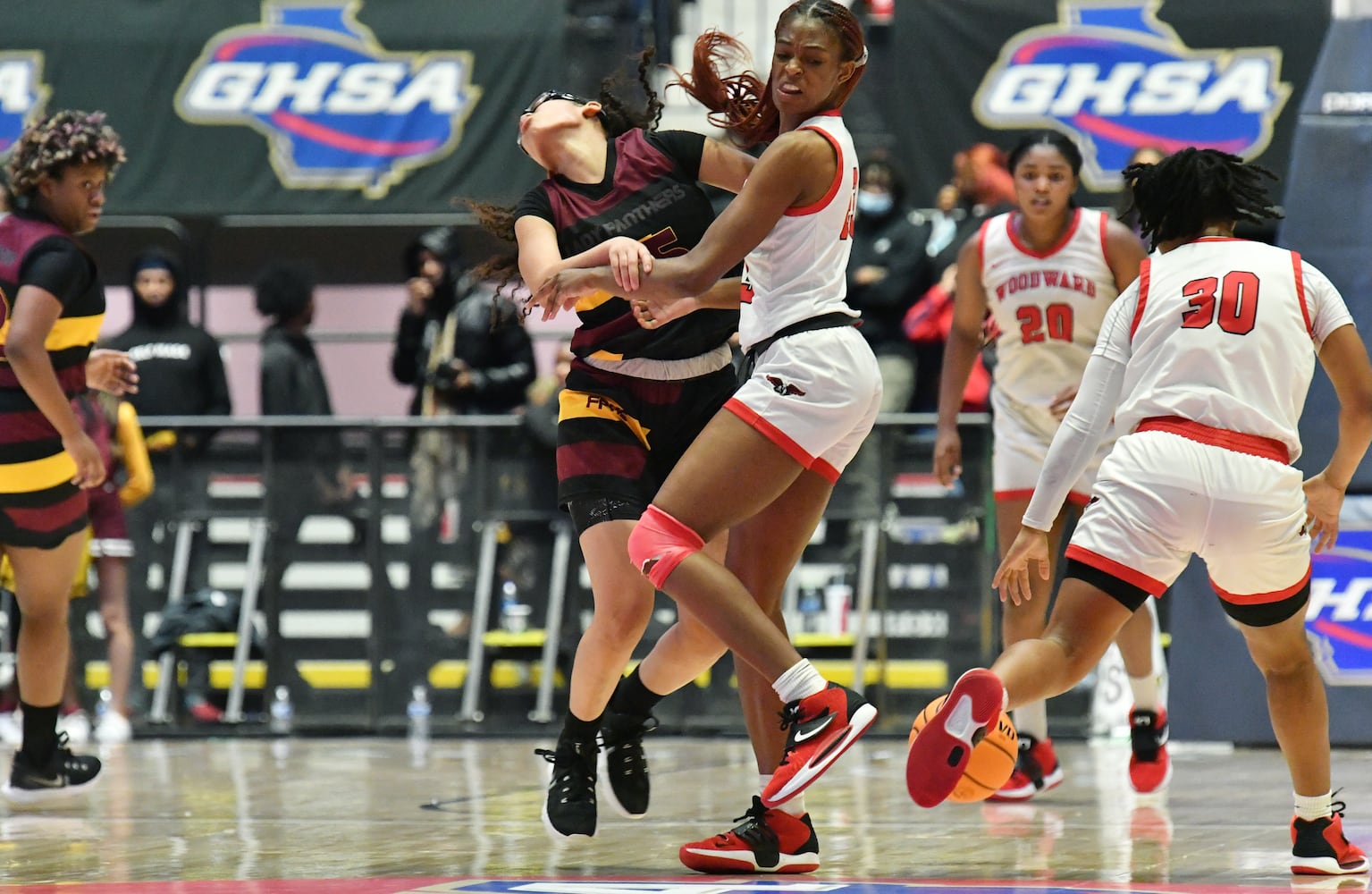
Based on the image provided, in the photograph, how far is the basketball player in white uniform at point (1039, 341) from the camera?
687cm

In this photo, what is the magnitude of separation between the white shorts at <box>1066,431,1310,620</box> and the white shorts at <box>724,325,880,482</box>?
0.64 meters

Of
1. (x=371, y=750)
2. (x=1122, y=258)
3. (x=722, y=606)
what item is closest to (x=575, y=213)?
(x=722, y=606)

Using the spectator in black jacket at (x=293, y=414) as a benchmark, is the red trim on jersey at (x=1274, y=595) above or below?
above

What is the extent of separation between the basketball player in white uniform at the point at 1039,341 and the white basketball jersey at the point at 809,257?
2.11m

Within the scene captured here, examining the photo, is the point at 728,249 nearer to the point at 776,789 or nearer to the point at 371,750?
the point at 776,789

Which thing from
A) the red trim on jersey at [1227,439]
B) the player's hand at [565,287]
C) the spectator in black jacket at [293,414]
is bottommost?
the spectator in black jacket at [293,414]

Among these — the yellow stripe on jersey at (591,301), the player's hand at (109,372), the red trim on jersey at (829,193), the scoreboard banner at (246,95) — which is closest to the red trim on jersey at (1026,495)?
the yellow stripe on jersey at (591,301)

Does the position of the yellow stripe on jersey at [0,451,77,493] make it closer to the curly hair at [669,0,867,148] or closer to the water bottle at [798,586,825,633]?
the curly hair at [669,0,867,148]

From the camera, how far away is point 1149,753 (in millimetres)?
6832

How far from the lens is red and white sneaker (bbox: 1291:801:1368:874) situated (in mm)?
4879

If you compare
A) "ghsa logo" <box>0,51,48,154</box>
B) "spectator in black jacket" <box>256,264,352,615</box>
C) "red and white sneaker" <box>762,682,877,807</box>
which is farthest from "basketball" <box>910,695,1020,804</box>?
"ghsa logo" <box>0,51,48,154</box>

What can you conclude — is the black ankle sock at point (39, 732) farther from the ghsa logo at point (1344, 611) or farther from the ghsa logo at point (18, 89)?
the ghsa logo at point (18, 89)

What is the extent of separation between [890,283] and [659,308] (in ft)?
18.1

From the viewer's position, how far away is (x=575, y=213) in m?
5.34
